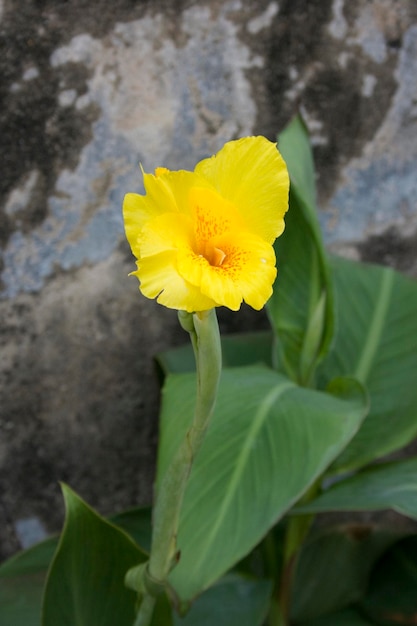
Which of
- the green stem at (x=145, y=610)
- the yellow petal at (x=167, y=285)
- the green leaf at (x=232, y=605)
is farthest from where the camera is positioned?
the green leaf at (x=232, y=605)

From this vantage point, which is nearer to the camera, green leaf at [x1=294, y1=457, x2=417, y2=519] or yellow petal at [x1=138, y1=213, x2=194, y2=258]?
yellow petal at [x1=138, y1=213, x2=194, y2=258]

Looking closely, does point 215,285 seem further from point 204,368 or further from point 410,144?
point 410,144

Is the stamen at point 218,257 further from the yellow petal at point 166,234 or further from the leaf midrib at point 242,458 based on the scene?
the leaf midrib at point 242,458

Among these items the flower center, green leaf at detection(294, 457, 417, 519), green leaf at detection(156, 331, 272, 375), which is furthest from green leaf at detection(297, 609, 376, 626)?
the flower center

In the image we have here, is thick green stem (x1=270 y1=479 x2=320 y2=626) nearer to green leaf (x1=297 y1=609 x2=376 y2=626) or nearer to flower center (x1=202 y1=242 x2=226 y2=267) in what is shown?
green leaf (x1=297 y1=609 x2=376 y2=626)

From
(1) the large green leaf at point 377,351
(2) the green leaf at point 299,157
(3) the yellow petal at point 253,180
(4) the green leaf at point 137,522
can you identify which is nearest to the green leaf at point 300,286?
(2) the green leaf at point 299,157

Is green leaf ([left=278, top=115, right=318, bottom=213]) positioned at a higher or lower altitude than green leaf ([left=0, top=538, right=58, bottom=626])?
higher

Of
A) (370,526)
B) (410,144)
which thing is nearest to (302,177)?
(410,144)

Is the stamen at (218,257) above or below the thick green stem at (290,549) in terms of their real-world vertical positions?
above
